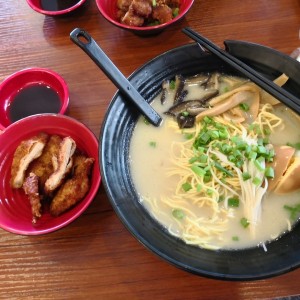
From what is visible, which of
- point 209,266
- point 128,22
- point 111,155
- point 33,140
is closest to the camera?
point 209,266

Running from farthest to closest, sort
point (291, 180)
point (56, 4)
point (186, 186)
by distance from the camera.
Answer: point (56, 4) < point (186, 186) < point (291, 180)

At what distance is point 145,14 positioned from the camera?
1.91 meters

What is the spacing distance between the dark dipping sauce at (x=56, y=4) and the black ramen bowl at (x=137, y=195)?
2.78ft

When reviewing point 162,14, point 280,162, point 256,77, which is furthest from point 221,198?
point 162,14

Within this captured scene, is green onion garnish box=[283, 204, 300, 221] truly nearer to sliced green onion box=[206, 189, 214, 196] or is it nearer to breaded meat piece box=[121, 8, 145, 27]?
sliced green onion box=[206, 189, 214, 196]

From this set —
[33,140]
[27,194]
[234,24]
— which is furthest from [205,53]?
[27,194]

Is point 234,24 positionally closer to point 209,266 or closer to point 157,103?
point 157,103

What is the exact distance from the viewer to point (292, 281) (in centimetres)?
135

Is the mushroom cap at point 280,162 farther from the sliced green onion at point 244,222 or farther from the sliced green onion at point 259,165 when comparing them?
the sliced green onion at point 244,222

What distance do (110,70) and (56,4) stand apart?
36.2 inches

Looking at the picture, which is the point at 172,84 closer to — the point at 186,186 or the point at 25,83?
the point at 186,186

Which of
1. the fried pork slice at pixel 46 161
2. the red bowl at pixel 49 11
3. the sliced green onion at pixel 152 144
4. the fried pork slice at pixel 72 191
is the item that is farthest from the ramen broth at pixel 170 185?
the red bowl at pixel 49 11

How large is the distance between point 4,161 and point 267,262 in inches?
47.3

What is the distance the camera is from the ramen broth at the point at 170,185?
1.37 m
